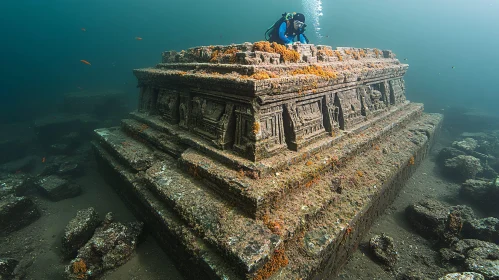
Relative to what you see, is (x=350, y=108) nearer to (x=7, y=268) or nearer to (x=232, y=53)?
(x=232, y=53)

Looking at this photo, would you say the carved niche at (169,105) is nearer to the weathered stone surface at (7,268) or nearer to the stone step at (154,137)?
the stone step at (154,137)

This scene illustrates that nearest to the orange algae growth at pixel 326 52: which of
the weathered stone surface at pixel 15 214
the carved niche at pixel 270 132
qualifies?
the carved niche at pixel 270 132

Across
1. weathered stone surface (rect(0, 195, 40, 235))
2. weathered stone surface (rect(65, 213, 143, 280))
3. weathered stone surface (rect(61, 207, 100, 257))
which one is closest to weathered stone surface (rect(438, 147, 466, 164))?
weathered stone surface (rect(65, 213, 143, 280))

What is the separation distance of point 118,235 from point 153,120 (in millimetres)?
3882

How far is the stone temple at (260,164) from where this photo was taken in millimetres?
3613

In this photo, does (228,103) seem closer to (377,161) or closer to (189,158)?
(189,158)

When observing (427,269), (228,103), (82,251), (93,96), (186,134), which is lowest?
(427,269)

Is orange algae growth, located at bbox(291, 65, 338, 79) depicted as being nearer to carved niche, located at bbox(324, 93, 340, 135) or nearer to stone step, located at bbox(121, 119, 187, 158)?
carved niche, located at bbox(324, 93, 340, 135)

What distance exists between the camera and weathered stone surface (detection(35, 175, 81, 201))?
25.1 feet

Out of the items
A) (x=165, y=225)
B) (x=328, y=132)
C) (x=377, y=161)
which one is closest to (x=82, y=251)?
(x=165, y=225)

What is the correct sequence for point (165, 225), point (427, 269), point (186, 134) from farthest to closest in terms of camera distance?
1. point (186, 134)
2. point (427, 269)
3. point (165, 225)

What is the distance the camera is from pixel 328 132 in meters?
6.05

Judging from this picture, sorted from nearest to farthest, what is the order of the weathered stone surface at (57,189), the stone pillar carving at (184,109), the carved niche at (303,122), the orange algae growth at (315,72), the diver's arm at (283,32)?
the carved niche at (303,122) → the orange algae growth at (315,72) → the stone pillar carving at (184,109) → the weathered stone surface at (57,189) → the diver's arm at (283,32)

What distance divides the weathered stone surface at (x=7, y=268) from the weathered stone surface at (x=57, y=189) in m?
3.22
